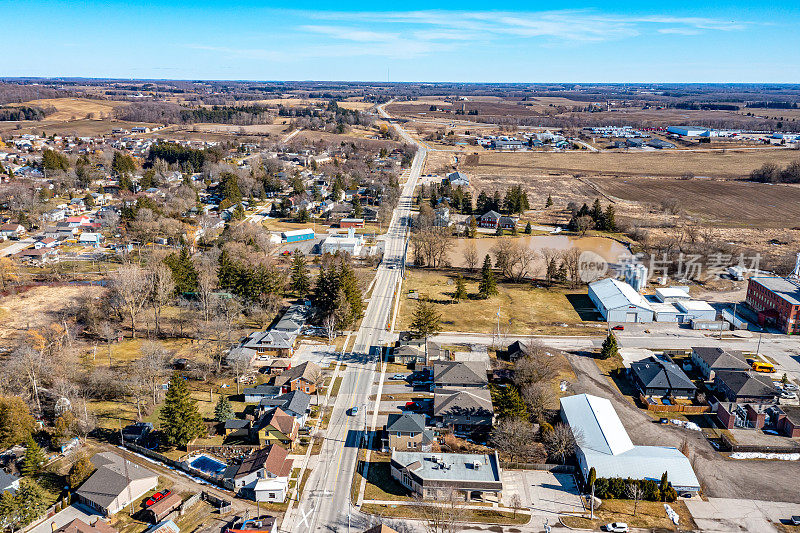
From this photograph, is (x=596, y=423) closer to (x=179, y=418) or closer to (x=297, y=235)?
(x=179, y=418)

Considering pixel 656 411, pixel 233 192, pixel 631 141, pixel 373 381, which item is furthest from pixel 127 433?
pixel 631 141

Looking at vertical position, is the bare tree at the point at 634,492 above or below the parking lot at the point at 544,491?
above

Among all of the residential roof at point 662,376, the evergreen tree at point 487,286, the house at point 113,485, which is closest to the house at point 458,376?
the residential roof at point 662,376

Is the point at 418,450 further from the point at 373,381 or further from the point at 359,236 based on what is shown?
the point at 359,236

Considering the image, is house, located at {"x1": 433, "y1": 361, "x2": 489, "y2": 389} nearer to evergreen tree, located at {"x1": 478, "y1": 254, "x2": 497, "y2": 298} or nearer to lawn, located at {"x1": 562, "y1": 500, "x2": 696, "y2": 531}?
lawn, located at {"x1": 562, "y1": 500, "x2": 696, "y2": 531}

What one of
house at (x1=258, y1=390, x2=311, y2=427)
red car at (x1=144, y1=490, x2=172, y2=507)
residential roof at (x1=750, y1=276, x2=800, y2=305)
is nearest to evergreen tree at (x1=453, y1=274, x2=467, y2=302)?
house at (x1=258, y1=390, x2=311, y2=427)

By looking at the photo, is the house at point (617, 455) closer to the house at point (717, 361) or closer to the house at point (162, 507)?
the house at point (717, 361)
